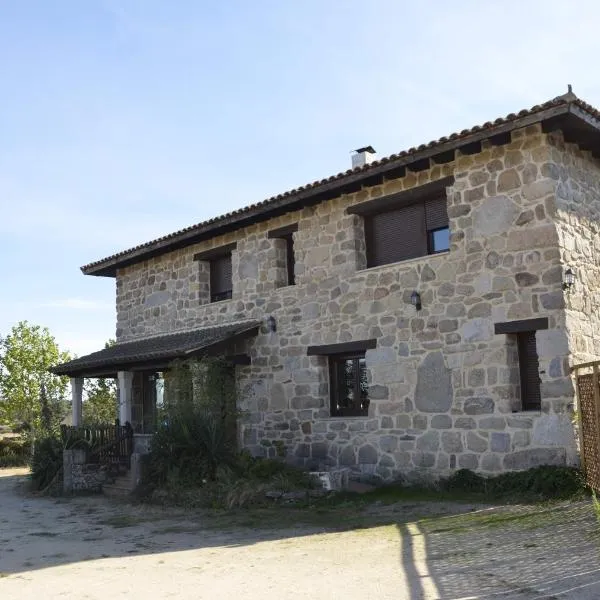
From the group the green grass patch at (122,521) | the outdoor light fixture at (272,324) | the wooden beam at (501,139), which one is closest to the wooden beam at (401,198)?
the wooden beam at (501,139)

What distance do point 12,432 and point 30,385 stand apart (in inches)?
84.7

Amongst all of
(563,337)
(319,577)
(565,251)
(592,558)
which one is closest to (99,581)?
(319,577)

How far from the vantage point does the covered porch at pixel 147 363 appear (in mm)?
12658

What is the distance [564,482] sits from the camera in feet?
28.8

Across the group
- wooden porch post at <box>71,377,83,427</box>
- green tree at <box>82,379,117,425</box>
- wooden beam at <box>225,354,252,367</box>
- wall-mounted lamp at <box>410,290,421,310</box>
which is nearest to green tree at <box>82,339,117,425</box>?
green tree at <box>82,379,117,425</box>

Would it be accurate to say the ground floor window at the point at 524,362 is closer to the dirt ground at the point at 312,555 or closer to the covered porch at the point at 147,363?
the dirt ground at the point at 312,555

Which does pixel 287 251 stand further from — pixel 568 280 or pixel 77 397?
pixel 77 397

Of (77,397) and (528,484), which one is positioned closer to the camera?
(528,484)

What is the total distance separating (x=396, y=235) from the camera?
11.5 m

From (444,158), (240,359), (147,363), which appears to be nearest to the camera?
(444,158)

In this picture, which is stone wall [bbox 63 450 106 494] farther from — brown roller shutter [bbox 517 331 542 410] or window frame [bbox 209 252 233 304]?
brown roller shutter [bbox 517 331 542 410]

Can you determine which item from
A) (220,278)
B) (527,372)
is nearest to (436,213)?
(527,372)

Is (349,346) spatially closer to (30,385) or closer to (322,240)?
(322,240)

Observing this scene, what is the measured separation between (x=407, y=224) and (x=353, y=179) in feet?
3.67
